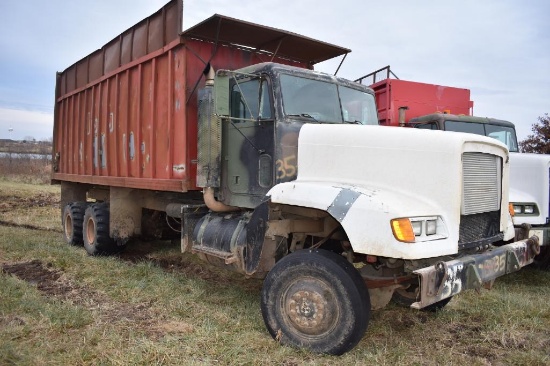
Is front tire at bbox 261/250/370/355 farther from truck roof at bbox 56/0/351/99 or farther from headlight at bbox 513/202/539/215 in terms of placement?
headlight at bbox 513/202/539/215

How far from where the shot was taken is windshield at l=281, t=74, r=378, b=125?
460 cm

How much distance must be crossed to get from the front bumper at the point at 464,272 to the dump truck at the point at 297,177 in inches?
0.6

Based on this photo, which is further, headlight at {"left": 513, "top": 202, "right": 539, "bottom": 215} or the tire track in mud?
the tire track in mud

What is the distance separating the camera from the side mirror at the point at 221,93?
4309 mm

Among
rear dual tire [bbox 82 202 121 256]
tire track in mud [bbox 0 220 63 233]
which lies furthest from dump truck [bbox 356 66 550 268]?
tire track in mud [bbox 0 220 63 233]

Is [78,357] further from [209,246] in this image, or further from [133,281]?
→ [133,281]

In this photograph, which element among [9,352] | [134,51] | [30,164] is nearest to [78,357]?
[9,352]

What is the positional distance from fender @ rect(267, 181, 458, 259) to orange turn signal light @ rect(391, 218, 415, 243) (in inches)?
1.1

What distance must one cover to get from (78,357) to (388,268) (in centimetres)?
252

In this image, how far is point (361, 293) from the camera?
3488 mm

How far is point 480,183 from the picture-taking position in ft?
12.6

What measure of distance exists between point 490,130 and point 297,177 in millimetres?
4585

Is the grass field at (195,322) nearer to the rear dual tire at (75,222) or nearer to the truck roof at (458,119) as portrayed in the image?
the rear dual tire at (75,222)

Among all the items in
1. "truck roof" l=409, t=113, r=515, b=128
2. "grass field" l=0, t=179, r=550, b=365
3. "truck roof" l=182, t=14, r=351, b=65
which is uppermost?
"truck roof" l=182, t=14, r=351, b=65
